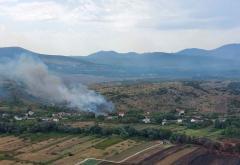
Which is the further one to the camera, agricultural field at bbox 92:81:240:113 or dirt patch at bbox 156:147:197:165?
agricultural field at bbox 92:81:240:113

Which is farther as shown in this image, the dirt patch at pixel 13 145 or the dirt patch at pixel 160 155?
the dirt patch at pixel 13 145

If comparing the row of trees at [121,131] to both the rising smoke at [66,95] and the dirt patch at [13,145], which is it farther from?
the rising smoke at [66,95]

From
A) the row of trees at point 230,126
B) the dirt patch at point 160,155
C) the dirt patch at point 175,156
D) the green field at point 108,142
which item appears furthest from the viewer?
the row of trees at point 230,126

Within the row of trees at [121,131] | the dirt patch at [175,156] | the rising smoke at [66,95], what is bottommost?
the dirt patch at [175,156]

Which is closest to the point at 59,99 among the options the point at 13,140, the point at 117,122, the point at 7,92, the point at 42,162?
the point at 7,92

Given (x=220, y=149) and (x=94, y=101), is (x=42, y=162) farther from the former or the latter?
(x=94, y=101)

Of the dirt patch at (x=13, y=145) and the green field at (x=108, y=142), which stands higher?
the green field at (x=108, y=142)

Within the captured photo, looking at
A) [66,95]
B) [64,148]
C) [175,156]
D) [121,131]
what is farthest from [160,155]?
[66,95]

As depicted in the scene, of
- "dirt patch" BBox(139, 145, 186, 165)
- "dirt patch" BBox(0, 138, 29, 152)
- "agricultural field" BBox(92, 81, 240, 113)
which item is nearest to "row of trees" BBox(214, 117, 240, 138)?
"dirt patch" BBox(139, 145, 186, 165)

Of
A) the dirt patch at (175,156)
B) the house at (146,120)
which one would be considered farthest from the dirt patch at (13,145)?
the house at (146,120)

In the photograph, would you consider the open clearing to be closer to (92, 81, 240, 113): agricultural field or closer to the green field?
the green field

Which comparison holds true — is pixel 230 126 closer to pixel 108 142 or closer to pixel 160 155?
pixel 108 142
